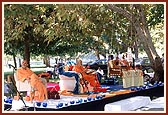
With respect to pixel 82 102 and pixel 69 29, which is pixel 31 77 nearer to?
pixel 82 102

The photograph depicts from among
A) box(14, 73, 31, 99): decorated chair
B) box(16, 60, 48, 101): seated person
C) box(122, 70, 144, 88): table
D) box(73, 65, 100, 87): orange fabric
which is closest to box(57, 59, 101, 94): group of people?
box(73, 65, 100, 87): orange fabric

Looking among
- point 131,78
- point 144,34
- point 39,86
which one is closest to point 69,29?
point 144,34

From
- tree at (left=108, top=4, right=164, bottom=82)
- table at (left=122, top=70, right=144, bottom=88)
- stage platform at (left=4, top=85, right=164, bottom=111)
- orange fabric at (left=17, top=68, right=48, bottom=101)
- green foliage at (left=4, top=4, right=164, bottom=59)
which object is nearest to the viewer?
stage platform at (left=4, top=85, right=164, bottom=111)

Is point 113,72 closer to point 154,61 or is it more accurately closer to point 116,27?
point 154,61

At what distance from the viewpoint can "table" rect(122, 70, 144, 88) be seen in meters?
8.64

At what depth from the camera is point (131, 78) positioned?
8.81 meters

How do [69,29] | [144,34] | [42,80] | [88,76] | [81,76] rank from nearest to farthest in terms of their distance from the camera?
[42,80], [81,76], [88,76], [144,34], [69,29]

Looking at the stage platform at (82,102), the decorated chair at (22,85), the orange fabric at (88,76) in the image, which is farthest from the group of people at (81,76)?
the decorated chair at (22,85)

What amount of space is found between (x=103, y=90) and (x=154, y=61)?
2081mm

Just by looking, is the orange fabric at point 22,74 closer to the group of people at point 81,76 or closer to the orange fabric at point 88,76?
the group of people at point 81,76

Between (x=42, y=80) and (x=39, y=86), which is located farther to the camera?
(x=42, y=80)

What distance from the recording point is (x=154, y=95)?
28.3 feet

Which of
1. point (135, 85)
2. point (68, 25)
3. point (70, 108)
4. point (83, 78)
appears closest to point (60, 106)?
point (70, 108)

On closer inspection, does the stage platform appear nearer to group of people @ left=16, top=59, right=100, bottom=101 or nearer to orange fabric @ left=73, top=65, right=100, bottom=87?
group of people @ left=16, top=59, right=100, bottom=101
